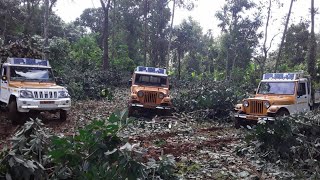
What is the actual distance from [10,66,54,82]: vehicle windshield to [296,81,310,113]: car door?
874cm

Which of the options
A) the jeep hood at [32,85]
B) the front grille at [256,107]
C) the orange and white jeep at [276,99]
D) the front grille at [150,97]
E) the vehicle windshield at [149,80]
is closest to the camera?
the jeep hood at [32,85]

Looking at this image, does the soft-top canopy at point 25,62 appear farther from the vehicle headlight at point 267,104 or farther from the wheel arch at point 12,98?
the vehicle headlight at point 267,104

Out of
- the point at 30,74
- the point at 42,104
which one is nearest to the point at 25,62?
the point at 30,74

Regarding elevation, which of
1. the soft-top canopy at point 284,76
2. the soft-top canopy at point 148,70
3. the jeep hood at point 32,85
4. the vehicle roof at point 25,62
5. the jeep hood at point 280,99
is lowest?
the jeep hood at point 280,99

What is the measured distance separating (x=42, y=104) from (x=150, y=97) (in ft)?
14.6

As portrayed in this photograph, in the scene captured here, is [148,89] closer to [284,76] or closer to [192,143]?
[192,143]

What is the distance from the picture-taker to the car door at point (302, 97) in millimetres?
11672

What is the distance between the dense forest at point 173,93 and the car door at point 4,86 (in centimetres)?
241

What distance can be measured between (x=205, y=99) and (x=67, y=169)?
33.5 feet

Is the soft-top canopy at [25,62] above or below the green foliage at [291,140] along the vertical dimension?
above

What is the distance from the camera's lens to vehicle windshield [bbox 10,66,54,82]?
10672 mm

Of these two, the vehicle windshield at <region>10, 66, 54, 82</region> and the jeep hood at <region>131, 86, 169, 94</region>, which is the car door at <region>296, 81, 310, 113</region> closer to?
the jeep hood at <region>131, 86, 169, 94</region>

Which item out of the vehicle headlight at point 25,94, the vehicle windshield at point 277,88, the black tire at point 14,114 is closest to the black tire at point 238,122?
the vehicle windshield at point 277,88

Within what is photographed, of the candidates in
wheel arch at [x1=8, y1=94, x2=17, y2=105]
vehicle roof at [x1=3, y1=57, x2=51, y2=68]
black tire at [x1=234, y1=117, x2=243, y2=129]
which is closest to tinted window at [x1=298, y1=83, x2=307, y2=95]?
black tire at [x1=234, y1=117, x2=243, y2=129]
